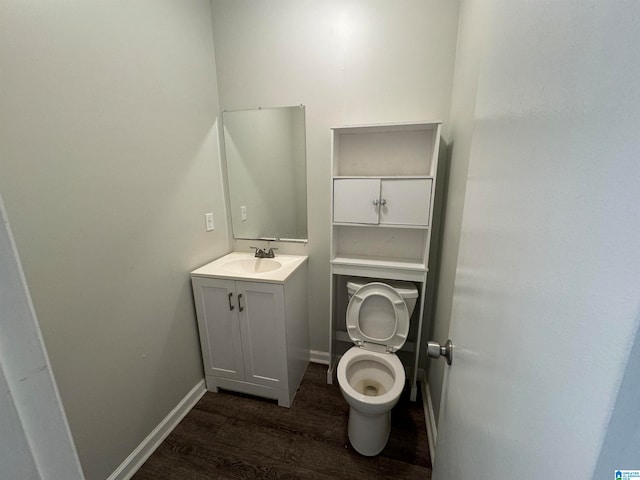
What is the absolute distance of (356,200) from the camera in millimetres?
1644

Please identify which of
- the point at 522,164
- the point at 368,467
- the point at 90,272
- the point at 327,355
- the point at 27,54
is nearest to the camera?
the point at 522,164

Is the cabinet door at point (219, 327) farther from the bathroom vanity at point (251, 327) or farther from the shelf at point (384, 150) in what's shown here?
the shelf at point (384, 150)

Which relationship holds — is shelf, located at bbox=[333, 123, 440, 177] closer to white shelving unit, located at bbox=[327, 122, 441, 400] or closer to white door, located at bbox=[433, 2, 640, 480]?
white shelving unit, located at bbox=[327, 122, 441, 400]

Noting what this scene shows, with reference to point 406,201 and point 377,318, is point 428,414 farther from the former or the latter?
point 406,201

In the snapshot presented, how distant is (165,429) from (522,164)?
209 cm

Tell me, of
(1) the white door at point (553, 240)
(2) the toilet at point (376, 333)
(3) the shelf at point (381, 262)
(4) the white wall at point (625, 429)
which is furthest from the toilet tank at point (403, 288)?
(4) the white wall at point (625, 429)

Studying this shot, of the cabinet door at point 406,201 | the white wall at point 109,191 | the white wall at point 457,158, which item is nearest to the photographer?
the white wall at point 109,191

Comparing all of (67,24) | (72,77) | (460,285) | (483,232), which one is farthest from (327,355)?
(67,24)

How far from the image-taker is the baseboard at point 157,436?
1.31 m

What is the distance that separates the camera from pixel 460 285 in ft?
2.50

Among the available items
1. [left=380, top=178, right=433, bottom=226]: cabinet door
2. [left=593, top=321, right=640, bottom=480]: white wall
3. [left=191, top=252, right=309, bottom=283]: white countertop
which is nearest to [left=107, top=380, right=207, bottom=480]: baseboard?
[left=191, top=252, right=309, bottom=283]: white countertop

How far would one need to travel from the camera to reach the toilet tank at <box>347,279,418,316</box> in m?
1.66

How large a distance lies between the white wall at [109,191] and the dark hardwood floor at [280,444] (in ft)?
0.72

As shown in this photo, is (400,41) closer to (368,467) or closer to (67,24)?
(67,24)
